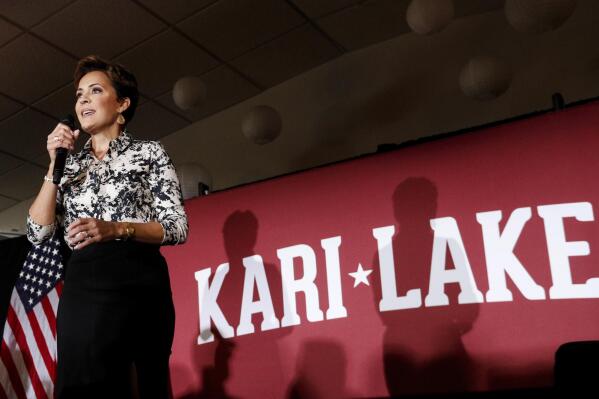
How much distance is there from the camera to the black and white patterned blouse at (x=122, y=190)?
1.41 metres

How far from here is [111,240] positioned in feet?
4.36

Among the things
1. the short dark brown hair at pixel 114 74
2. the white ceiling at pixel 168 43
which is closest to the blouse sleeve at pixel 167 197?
the short dark brown hair at pixel 114 74

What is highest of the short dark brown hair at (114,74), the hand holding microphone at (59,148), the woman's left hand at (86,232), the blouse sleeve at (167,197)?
the short dark brown hair at (114,74)

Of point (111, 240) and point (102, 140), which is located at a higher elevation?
point (102, 140)

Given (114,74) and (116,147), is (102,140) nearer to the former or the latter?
(116,147)

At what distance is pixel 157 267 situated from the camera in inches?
54.3

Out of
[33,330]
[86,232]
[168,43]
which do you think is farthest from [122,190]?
[168,43]

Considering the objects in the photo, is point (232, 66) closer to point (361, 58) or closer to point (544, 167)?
→ point (361, 58)

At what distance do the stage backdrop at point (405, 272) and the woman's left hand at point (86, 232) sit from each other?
136 centimetres

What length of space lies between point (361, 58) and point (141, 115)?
1.76 metres

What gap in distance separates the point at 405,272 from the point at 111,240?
4.32 feet

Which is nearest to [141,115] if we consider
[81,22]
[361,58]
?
[81,22]

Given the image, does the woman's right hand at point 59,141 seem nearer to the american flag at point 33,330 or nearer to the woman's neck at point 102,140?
the woman's neck at point 102,140

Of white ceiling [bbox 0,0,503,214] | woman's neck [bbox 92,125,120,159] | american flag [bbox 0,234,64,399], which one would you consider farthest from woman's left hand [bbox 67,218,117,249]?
white ceiling [bbox 0,0,503,214]
